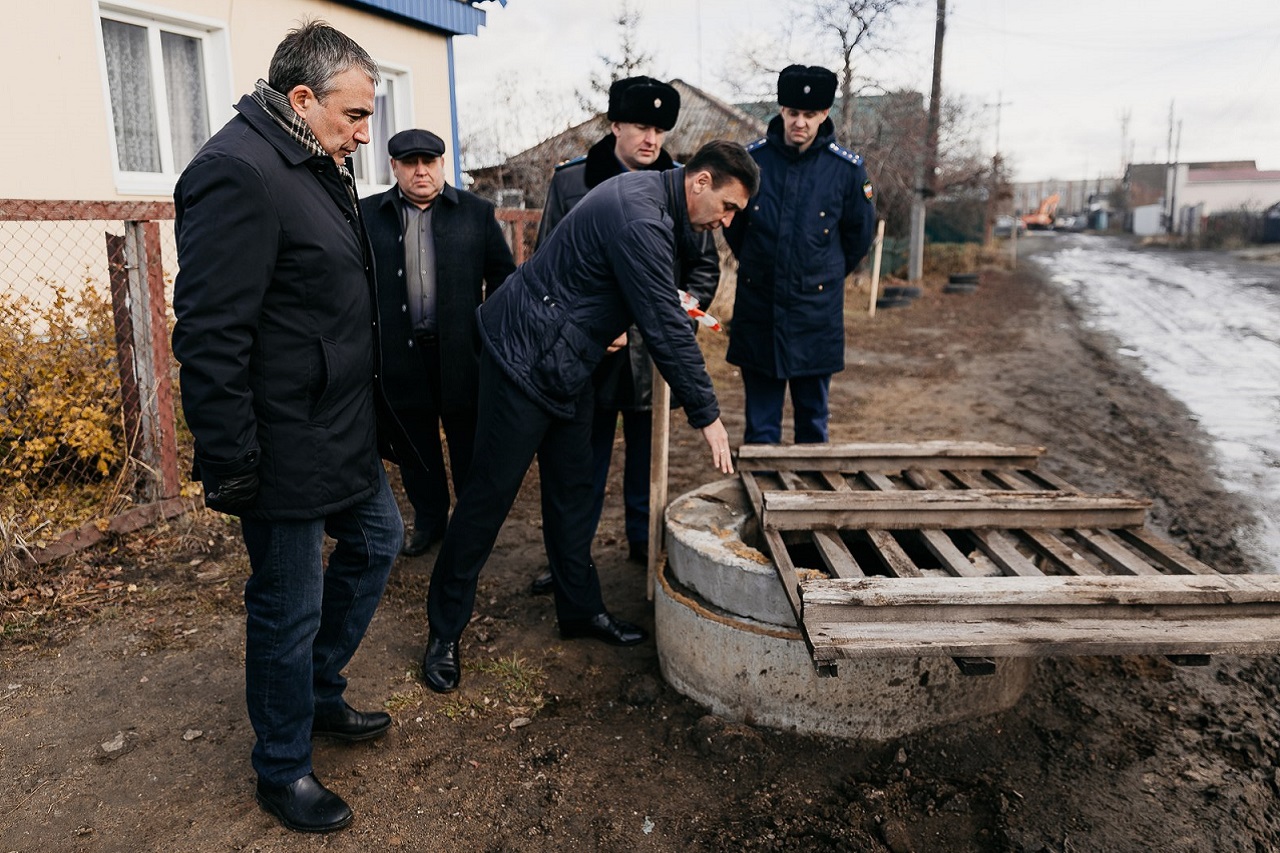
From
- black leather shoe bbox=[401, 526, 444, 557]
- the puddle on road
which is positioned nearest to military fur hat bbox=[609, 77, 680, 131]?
black leather shoe bbox=[401, 526, 444, 557]

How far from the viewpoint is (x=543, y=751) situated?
288cm

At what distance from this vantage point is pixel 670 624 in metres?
3.20

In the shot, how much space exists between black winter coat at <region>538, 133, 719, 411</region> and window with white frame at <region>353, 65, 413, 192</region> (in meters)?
5.72

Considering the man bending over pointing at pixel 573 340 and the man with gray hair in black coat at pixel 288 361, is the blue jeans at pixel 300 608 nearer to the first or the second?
the man with gray hair in black coat at pixel 288 361

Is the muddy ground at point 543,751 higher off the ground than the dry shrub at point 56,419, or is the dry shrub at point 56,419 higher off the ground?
the dry shrub at point 56,419

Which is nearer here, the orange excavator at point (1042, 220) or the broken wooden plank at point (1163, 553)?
the broken wooden plank at point (1163, 553)

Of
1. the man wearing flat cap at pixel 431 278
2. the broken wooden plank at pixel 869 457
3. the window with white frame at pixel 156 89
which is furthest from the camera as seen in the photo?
the window with white frame at pixel 156 89

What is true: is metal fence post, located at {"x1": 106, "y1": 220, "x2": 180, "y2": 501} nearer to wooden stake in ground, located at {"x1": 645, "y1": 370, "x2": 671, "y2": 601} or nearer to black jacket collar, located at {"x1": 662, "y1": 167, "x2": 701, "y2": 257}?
wooden stake in ground, located at {"x1": 645, "y1": 370, "x2": 671, "y2": 601}

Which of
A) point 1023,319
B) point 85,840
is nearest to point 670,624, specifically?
point 85,840

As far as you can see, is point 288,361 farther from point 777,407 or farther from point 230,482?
point 777,407

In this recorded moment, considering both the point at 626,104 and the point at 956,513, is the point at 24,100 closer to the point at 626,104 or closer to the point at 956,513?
the point at 626,104

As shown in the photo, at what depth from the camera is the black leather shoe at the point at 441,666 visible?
3.20 meters

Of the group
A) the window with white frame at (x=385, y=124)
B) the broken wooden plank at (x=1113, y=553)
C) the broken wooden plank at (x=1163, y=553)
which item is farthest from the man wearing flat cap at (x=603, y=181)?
the window with white frame at (x=385, y=124)

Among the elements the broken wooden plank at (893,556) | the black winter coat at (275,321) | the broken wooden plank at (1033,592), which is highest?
the black winter coat at (275,321)
